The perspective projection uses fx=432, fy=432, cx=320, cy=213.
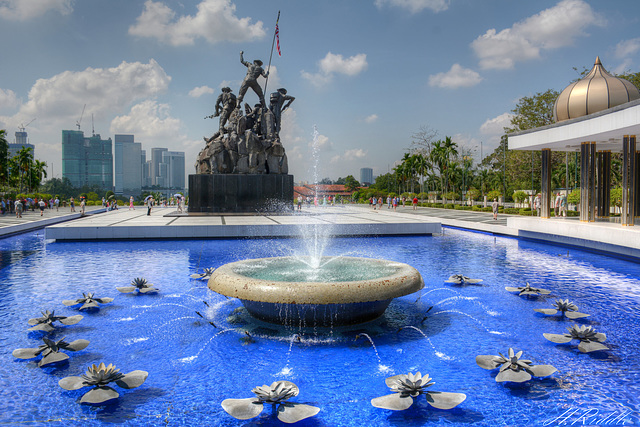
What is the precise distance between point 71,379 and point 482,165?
59359 mm

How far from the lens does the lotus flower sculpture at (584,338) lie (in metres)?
4.92

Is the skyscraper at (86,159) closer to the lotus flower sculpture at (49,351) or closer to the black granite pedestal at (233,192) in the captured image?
the black granite pedestal at (233,192)

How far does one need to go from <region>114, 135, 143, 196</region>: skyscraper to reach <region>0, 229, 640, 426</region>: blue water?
121 m

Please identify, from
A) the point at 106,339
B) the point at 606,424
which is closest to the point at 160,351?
the point at 106,339

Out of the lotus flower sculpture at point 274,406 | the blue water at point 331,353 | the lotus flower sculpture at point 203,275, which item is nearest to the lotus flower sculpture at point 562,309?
the blue water at point 331,353

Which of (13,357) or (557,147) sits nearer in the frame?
(13,357)

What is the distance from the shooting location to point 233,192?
75.2ft

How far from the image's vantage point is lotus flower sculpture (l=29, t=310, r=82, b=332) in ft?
18.5

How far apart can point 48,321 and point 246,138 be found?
18.1m

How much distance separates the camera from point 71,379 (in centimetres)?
414

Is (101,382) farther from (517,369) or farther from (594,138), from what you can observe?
(594,138)

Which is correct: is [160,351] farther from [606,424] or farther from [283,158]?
[283,158]

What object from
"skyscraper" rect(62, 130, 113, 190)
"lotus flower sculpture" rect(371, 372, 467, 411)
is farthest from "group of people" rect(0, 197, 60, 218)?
"skyscraper" rect(62, 130, 113, 190)

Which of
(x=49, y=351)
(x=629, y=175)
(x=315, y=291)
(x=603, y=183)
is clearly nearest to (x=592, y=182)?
(x=603, y=183)
